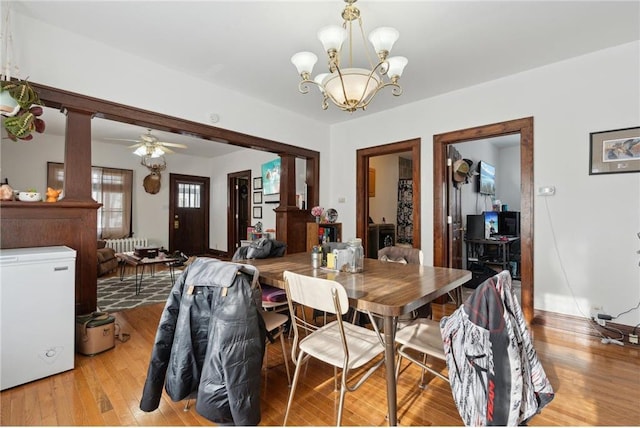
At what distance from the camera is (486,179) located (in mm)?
5672

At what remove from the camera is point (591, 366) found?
86.0 inches

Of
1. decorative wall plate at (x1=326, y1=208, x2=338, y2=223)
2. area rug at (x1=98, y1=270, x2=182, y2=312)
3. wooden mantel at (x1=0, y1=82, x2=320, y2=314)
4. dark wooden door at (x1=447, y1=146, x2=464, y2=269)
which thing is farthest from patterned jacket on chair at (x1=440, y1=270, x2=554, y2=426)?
area rug at (x1=98, y1=270, x2=182, y2=312)

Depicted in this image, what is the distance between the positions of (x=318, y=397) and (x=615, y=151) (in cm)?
328

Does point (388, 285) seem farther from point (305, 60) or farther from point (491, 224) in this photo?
point (491, 224)

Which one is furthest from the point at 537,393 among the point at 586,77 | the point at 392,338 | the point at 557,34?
the point at 586,77

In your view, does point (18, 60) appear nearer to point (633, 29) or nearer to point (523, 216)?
point (523, 216)

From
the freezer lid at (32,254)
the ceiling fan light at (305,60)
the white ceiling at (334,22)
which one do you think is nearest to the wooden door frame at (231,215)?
the white ceiling at (334,22)

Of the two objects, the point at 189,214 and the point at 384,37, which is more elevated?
the point at 384,37

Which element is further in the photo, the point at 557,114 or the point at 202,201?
the point at 202,201

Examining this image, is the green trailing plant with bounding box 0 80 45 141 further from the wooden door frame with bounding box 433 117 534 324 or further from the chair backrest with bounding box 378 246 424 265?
the wooden door frame with bounding box 433 117 534 324

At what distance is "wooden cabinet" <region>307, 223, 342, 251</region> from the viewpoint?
14.6 feet

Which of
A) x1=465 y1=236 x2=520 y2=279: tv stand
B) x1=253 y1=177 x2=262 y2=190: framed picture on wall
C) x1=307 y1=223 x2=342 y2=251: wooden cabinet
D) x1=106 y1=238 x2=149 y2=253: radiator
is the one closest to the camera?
x1=307 y1=223 x2=342 y2=251: wooden cabinet

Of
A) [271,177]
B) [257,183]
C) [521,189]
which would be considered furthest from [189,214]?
[521,189]

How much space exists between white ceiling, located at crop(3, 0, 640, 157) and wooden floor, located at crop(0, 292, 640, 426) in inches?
104
